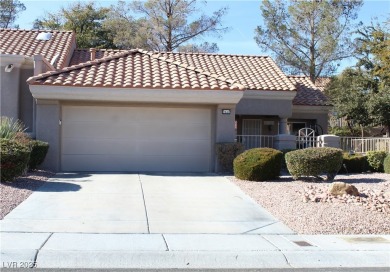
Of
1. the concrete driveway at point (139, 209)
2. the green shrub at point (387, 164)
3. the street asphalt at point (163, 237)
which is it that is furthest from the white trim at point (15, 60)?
the green shrub at point (387, 164)

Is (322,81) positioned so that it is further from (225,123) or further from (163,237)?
(163,237)

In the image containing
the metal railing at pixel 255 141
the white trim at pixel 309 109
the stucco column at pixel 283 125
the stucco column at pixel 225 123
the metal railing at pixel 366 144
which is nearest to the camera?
the stucco column at pixel 225 123

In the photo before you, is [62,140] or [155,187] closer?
[155,187]

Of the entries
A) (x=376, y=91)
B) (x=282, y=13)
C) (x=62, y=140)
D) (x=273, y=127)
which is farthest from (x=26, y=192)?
(x=282, y=13)

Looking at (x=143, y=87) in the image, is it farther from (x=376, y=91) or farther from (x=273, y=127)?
(x=376, y=91)

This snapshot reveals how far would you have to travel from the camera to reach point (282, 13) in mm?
37531

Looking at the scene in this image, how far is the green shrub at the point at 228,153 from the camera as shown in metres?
17.3

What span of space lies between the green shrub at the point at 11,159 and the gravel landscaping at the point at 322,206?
5.79 meters

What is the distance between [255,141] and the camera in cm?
2180

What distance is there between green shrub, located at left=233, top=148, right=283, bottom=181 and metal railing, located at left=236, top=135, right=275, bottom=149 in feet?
18.2

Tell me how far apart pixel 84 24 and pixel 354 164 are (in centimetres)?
3055

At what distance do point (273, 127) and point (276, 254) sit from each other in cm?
1873

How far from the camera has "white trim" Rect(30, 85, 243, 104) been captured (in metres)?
17.0

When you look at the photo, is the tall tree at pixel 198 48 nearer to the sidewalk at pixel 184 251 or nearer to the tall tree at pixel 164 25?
the tall tree at pixel 164 25
